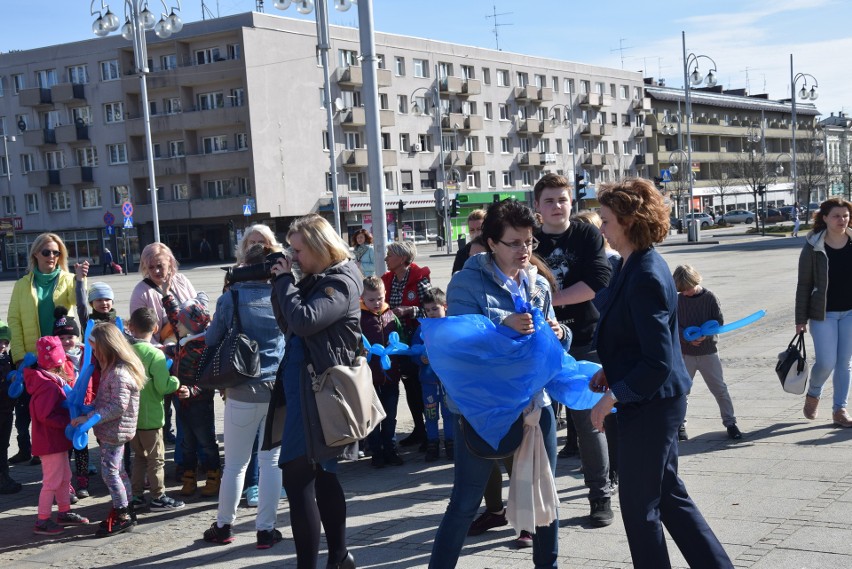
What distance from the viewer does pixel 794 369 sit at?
26.1 ft

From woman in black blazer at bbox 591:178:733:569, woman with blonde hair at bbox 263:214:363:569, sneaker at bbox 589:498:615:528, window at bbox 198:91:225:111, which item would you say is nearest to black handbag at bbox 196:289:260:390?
woman with blonde hair at bbox 263:214:363:569

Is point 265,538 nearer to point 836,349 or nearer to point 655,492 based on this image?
point 655,492

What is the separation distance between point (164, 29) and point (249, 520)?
18.8 metres

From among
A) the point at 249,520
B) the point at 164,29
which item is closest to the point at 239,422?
the point at 249,520

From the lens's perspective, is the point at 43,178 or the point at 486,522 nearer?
the point at 486,522

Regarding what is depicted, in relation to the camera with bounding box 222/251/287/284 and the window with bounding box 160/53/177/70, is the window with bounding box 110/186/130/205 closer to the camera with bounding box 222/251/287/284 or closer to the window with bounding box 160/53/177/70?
the window with bounding box 160/53/177/70

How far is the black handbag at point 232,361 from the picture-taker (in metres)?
5.82

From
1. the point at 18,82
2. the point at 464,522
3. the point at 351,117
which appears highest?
the point at 18,82

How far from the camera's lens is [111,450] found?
21.4ft

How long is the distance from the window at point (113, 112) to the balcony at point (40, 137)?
4669 mm

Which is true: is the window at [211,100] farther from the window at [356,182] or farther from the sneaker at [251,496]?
the sneaker at [251,496]

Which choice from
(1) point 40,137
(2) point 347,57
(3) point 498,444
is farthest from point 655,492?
(1) point 40,137

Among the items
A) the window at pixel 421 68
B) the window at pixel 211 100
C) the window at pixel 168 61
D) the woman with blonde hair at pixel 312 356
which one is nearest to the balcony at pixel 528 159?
the window at pixel 421 68

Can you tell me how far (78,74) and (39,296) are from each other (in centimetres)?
6442
